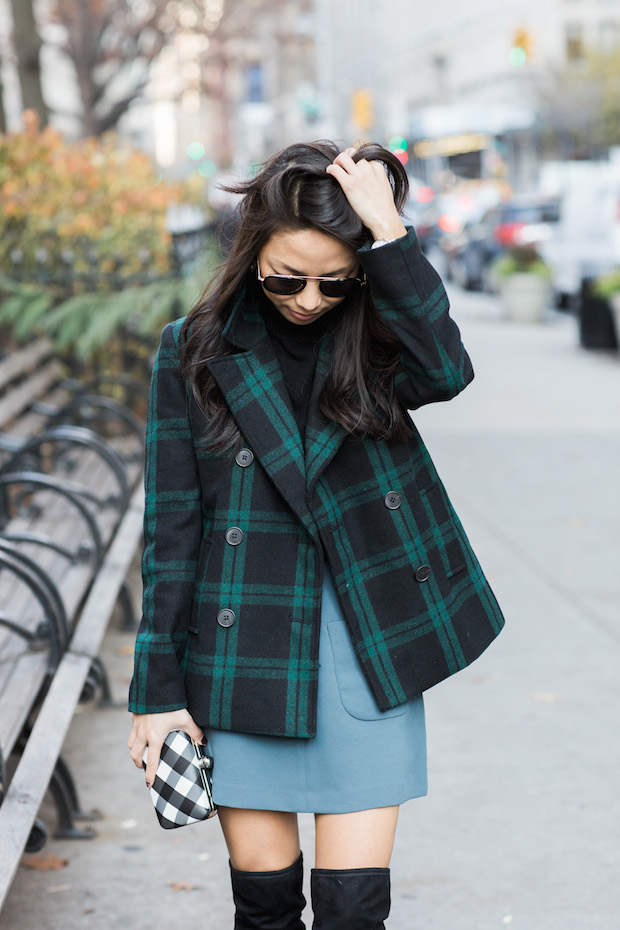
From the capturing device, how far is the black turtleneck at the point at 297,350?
2373mm

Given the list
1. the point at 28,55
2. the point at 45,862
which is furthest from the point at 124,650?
the point at 28,55

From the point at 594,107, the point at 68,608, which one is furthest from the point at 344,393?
the point at 594,107

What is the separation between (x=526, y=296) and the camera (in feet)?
61.8

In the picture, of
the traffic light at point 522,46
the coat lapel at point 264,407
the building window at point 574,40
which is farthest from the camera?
the building window at point 574,40

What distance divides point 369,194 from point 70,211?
23.9 ft

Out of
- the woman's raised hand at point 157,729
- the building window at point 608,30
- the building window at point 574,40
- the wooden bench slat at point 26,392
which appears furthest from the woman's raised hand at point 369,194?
the building window at point 574,40

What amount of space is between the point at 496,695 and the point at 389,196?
123 inches

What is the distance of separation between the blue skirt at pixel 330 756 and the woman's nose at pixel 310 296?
1.53 feet

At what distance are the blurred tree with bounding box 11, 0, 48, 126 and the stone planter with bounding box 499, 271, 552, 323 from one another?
290 inches

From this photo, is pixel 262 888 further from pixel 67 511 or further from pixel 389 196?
pixel 67 511

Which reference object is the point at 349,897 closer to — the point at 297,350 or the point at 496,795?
the point at 297,350

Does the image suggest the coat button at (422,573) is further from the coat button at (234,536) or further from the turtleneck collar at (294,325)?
the turtleneck collar at (294,325)

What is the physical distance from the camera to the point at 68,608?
4582 millimetres

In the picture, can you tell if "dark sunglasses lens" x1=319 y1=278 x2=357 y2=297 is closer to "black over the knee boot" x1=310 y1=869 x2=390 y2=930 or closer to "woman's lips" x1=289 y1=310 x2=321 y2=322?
"woman's lips" x1=289 y1=310 x2=321 y2=322
